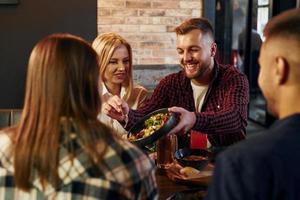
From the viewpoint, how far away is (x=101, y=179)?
1196mm

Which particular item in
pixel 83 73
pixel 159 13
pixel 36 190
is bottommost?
pixel 36 190

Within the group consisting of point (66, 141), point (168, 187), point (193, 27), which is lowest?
point (168, 187)

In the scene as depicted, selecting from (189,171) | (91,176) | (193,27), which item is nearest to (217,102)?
(193,27)

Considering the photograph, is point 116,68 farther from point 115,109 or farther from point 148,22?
point 148,22

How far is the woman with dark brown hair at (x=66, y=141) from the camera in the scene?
1192 mm

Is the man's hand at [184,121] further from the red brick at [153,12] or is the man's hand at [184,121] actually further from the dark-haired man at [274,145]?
the red brick at [153,12]

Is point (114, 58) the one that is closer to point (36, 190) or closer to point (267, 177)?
point (36, 190)

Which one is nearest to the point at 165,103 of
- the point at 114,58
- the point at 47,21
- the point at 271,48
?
the point at 114,58

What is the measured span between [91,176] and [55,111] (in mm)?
179

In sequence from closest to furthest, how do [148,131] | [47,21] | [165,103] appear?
[148,131] → [165,103] → [47,21]

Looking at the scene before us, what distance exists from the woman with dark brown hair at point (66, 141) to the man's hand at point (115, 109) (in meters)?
1.02

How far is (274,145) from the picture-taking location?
96 cm

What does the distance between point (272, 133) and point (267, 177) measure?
10 centimetres

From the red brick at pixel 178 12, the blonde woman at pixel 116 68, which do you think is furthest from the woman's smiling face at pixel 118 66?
the red brick at pixel 178 12
